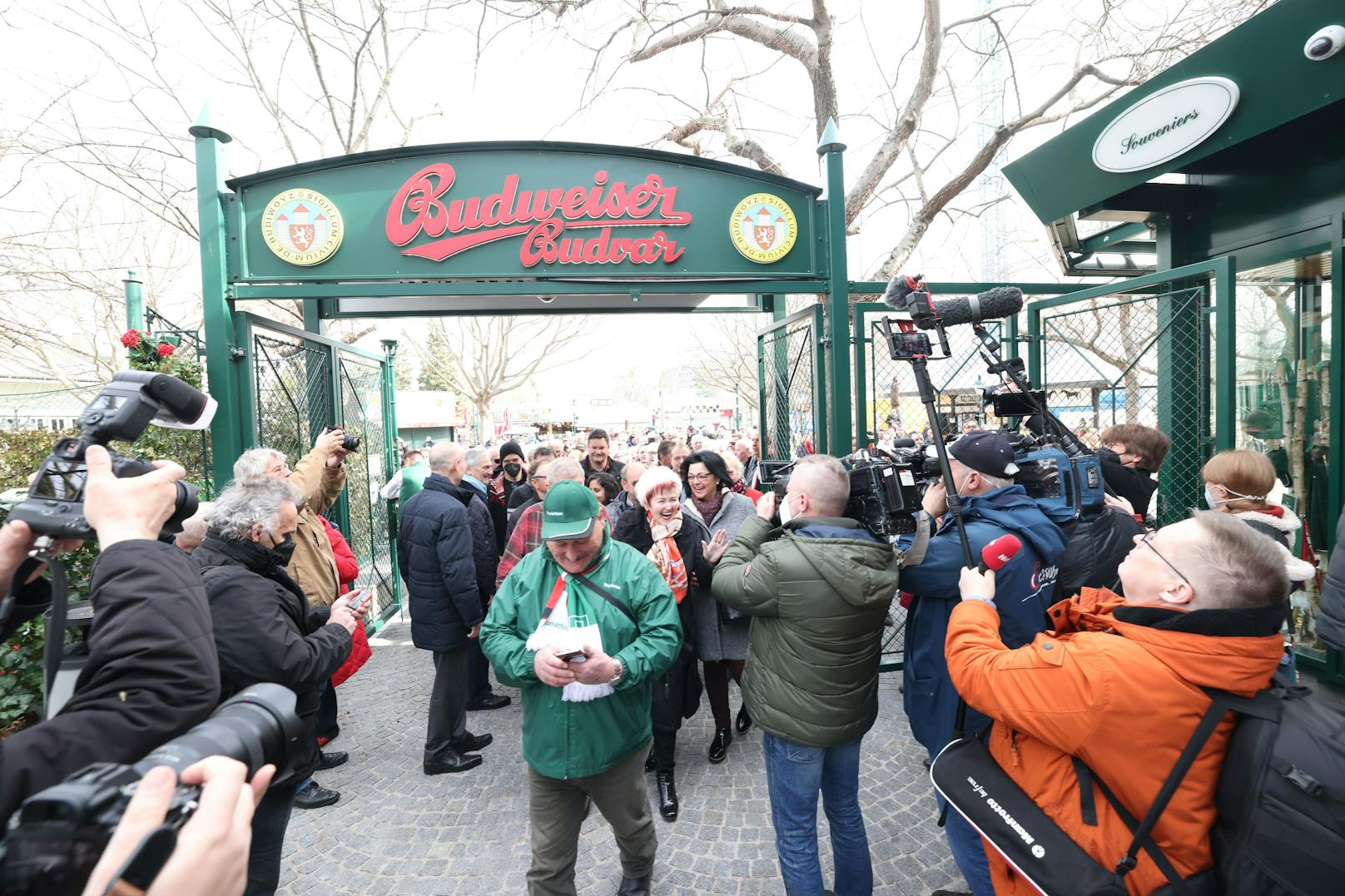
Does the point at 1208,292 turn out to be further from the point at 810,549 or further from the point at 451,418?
the point at 451,418

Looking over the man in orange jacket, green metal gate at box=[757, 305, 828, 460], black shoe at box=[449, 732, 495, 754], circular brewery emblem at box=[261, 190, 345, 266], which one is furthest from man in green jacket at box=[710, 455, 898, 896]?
circular brewery emblem at box=[261, 190, 345, 266]

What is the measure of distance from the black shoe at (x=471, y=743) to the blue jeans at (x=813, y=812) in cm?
239

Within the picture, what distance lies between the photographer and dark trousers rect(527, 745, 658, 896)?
239 centimetres

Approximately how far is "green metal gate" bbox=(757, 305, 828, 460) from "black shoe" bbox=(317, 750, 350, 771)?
12.4 ft

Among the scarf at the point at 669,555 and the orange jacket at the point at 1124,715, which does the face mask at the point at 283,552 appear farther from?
the orange jacket at the point at 1124,715

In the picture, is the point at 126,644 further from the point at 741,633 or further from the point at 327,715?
the point at 327,715

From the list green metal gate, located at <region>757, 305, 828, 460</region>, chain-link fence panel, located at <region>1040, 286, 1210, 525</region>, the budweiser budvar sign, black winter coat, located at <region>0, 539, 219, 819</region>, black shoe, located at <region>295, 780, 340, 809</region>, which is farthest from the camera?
A: green metal gate, located at <region>757, 305, 828, 460</region>

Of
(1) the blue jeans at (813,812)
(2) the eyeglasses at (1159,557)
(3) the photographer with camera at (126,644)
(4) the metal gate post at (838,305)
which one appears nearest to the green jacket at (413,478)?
(4) the metal gate post at (838,305)

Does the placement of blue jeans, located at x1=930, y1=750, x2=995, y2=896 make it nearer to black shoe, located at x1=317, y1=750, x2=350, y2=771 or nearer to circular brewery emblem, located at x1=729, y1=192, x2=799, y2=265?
black shoe, located at x1=317, y1=750, x2=350, y2=771

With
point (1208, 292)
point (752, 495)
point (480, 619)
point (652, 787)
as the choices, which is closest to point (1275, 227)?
point (1208, 292)

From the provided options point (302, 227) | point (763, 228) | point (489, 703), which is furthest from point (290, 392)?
point (763, 228)

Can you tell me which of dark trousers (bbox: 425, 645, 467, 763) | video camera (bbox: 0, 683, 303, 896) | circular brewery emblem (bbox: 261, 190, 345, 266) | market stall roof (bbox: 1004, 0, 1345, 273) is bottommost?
dark trousers (bbox: 425, 645, 467, 763)

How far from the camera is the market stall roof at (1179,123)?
3.59 m

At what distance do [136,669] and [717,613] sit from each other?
301 centimetres
